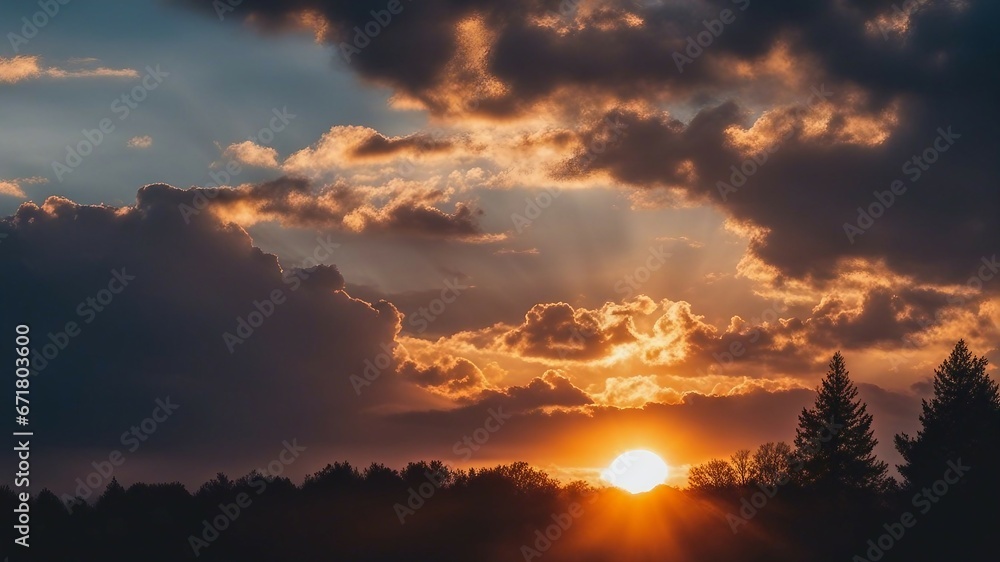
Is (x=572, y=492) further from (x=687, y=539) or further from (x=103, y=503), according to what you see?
(x=103, y=503)

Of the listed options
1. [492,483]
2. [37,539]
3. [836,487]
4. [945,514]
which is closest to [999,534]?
[945,514]

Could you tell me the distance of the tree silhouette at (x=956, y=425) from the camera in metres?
134

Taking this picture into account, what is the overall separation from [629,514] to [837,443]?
3511 cm

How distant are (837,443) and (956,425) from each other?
624 inches

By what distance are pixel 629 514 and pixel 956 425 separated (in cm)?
4769

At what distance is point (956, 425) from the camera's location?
14175cm

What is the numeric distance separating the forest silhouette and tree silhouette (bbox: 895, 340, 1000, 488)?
203mm

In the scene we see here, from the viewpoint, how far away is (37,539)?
508ft

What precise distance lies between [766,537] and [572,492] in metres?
34.2

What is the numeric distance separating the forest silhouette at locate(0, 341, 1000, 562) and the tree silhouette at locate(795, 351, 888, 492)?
201 millimetres

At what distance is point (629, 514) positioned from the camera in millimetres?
133125

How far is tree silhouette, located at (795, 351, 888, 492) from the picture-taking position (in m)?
144

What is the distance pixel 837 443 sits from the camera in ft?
484

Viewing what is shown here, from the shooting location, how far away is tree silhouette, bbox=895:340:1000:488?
134 meters
